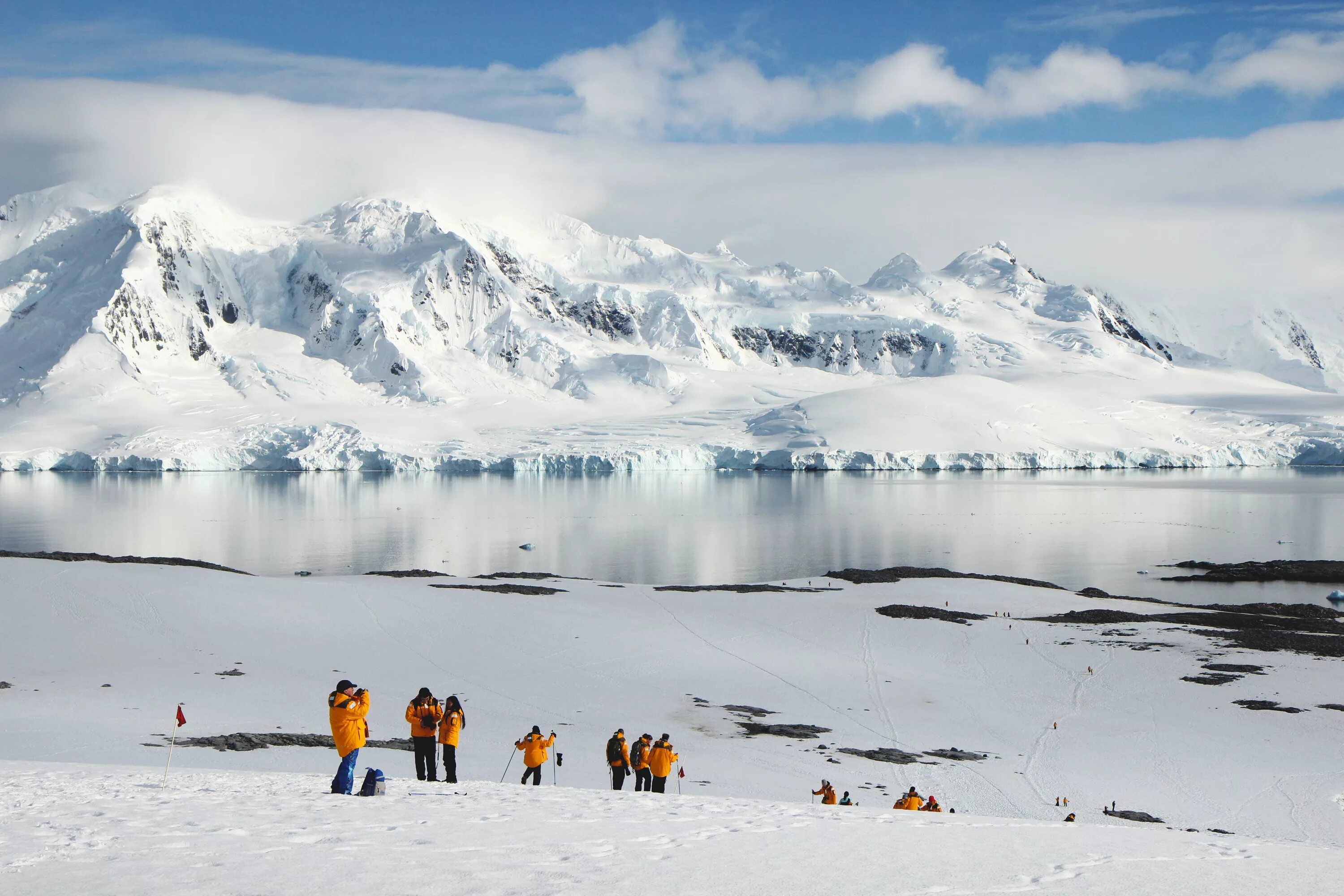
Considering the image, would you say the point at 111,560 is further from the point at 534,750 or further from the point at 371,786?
the point at 371,786

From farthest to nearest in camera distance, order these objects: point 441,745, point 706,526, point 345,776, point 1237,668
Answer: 1. point 706,526
2. point 1237,668
3. point 441,745
4. point 345,776

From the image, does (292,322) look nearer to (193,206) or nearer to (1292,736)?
(193,206)

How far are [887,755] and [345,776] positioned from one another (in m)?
9.52

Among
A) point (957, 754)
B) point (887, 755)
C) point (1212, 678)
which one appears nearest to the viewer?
point (887, 755)

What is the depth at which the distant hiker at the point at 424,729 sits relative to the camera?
1240 centimetres

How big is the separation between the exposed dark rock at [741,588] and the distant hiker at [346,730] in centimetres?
2416

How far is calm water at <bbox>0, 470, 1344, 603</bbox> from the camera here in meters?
47.4

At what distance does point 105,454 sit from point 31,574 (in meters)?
105

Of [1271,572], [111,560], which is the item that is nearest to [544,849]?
[111,560]

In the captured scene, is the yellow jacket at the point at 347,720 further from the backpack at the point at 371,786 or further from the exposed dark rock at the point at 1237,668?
the exposed dark rock at the point at 1237,668

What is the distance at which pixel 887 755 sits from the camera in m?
17.3

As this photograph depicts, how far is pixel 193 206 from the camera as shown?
178125mm

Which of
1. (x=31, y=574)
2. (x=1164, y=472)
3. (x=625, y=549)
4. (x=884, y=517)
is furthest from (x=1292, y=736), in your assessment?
(x=1164, y=472)

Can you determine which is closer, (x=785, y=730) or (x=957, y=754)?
(x=957, y=754)
